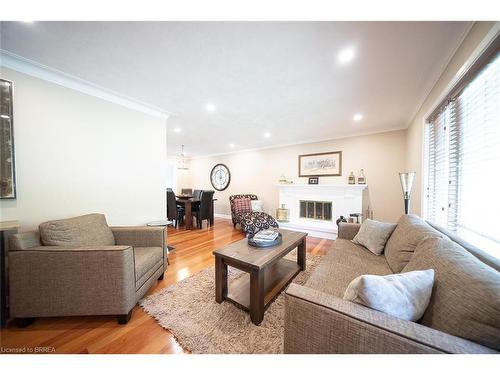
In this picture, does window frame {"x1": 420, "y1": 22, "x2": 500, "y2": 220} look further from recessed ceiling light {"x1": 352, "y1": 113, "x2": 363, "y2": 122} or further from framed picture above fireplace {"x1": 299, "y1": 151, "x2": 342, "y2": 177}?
framed picture above fireplace {"x1": 299, "y1": 151, "x2": 342, "y2": 177}

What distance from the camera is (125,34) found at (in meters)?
1.31

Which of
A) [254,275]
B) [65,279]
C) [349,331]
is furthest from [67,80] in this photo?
[349,331]

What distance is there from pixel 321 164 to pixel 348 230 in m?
2.33

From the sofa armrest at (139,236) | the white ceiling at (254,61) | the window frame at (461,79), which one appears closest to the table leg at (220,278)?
the sofa armrest at (139,236)

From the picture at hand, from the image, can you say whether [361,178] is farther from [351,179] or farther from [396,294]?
[396,294]

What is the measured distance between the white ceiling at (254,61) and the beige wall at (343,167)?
3.18 feet

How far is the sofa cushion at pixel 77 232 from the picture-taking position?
1441 mm

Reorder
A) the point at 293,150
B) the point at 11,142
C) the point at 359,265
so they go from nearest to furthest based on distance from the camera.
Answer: the point at 359,265, the point at 11,142, the point at 293,150

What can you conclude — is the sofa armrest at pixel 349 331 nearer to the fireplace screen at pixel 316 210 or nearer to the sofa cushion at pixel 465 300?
the sofa cushion at pixel 465 300

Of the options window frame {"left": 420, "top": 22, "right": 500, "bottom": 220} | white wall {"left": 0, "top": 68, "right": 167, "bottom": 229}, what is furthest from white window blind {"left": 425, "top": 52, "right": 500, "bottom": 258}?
white wall {"left": 0, "top": 68, "right": 167, "bottom": 229}

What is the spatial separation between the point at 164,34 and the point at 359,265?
94.5 inches

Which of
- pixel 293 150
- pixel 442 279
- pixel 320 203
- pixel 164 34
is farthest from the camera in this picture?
pixel 293 150
